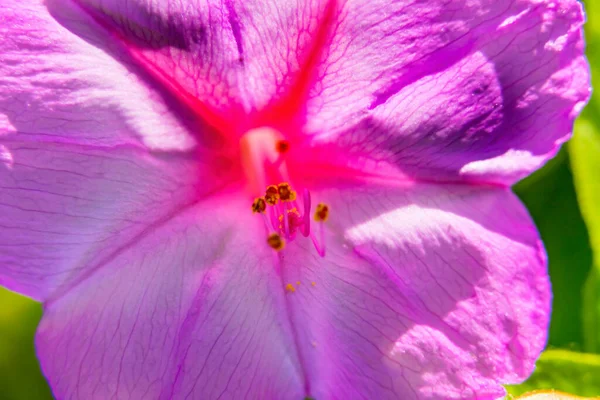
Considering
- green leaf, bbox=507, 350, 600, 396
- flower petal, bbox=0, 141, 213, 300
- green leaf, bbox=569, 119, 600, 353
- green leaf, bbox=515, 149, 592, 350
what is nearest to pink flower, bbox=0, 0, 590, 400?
flower petal, bbox=0, 141, 213, 300

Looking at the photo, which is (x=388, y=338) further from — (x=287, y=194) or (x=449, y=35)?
(x=449, y=35)

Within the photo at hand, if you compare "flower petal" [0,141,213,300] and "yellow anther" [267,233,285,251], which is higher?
"flower petal" [0,141,213,300]

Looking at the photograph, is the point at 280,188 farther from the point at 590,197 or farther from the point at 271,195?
the point at 590,197

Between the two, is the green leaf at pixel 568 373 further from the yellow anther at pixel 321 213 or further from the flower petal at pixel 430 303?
the yellow anther at pixel 321 213

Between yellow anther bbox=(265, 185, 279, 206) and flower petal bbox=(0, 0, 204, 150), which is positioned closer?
flower petal bbox=(0, 0, 204, 150)

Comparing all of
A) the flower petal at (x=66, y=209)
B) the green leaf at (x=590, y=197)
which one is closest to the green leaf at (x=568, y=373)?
the green leaf at (x=590, y=197)

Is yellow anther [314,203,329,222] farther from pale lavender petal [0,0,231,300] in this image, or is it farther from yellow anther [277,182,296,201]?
pale lavender petal [0,0,231,300]

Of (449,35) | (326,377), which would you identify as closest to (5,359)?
(326,377)
